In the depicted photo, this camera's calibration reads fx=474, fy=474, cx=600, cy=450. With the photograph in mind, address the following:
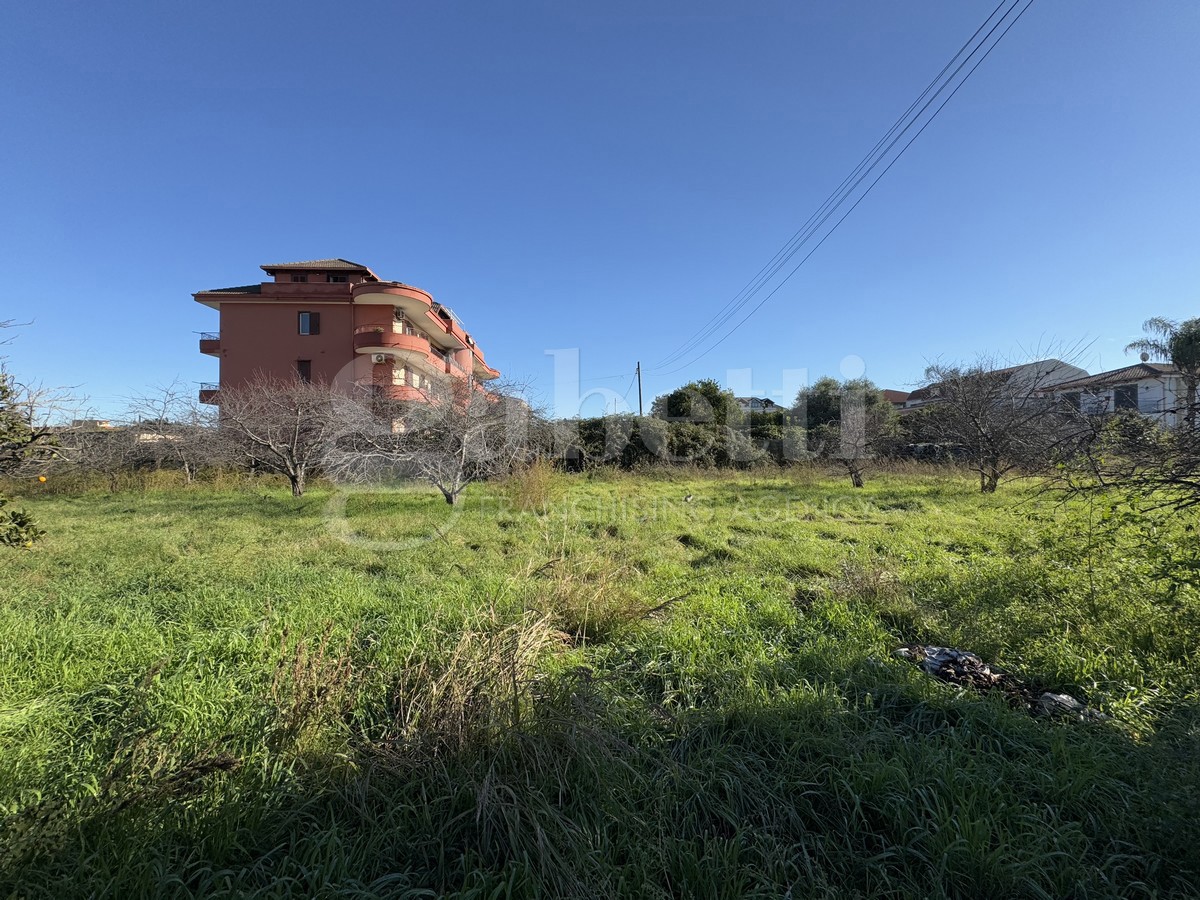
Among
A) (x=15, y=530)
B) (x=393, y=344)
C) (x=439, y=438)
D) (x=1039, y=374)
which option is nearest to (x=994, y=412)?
(x=1039, y=374)

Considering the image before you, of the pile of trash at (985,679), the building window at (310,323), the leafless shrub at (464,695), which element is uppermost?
the building window at (310,323)

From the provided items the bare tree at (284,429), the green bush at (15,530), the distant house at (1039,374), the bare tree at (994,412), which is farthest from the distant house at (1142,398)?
the bare tree at (284,429)

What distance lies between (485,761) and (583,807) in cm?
42

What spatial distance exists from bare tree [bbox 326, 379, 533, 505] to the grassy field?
166 inches

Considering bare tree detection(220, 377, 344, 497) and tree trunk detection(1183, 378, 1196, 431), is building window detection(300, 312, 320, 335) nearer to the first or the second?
bare tree detection(220, 377, 344, 497)

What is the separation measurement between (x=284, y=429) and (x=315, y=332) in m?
11.0

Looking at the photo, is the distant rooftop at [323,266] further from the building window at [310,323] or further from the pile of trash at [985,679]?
the pile of trash at [985,679]

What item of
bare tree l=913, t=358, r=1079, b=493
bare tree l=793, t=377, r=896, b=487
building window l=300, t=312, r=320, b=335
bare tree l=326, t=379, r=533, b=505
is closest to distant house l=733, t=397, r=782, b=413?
bare tree l=793, t=377, r=896, b=487

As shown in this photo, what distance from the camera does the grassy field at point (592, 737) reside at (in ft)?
4.90

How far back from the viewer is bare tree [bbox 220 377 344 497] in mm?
11141

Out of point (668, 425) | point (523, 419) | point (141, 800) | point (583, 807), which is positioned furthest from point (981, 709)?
point (668, 425)

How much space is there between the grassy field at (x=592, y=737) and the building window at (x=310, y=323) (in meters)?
18.7

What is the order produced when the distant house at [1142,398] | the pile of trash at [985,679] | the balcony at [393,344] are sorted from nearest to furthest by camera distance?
the pile of trash at [985,679], the distant house at [1142,398], the balcony at [393,344]

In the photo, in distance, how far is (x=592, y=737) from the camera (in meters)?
1.92
